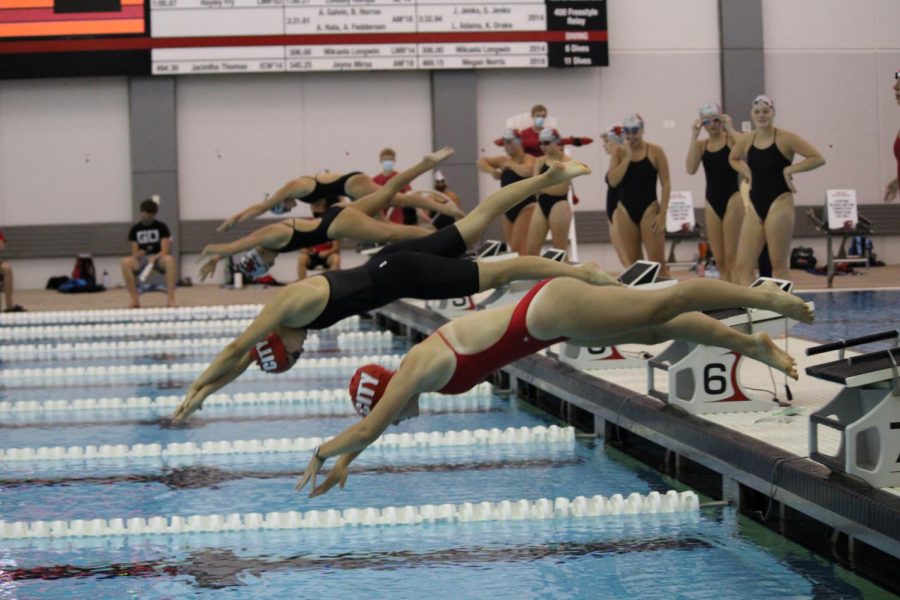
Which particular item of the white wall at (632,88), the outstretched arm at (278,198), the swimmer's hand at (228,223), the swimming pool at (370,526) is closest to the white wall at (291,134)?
the white wall at (632,88)

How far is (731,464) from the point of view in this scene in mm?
4938

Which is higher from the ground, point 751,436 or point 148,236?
point 148,236

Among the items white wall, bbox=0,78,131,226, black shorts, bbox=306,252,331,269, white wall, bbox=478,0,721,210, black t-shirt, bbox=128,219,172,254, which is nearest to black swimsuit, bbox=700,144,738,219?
black shorts, bbox=306,252,331,269

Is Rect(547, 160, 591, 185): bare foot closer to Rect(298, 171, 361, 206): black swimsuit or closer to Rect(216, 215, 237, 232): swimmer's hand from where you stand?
Rect(216, 215, 237, 232): swimmer's hand

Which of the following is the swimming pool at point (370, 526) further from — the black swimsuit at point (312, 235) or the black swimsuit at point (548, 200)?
the black swimsuit at point (548, 200)

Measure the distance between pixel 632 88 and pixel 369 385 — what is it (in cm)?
1472

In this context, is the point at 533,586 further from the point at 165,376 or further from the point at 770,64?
the point at 770,64

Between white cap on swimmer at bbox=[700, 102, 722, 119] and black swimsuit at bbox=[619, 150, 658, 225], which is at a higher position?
white cap on swimmer at bbox=[700, 102, 722, 119]

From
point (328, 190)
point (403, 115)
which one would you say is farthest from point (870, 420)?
point (403, 115)

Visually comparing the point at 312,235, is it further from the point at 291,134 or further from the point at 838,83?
the point at 838,83

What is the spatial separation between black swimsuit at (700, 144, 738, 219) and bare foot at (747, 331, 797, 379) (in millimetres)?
4321

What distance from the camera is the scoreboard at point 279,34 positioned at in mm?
16891

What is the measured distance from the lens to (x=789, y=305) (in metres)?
4.45

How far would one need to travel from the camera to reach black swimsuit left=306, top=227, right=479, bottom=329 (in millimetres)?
5258
